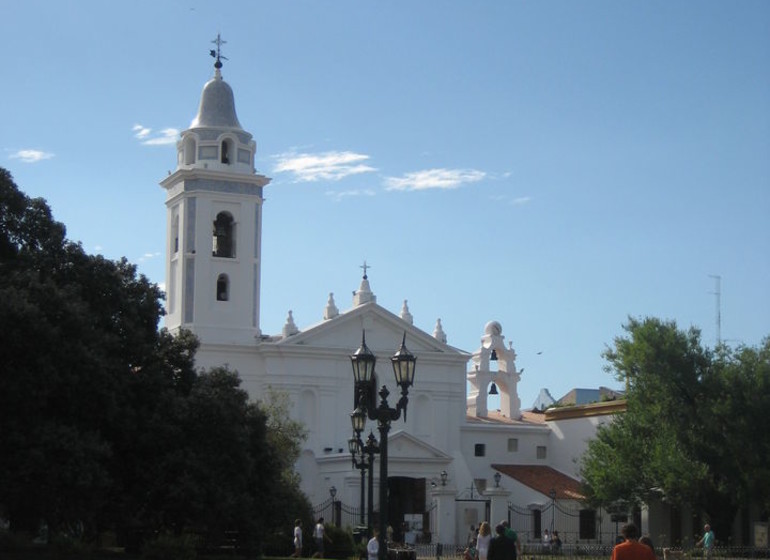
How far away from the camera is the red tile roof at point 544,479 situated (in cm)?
6200

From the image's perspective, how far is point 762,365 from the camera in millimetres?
51656

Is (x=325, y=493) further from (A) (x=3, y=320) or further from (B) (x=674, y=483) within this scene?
(A) (x=3, y=320)

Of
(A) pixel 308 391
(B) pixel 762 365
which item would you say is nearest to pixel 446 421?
(A) pixel 308 391

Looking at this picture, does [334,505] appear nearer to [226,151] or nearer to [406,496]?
[406,496]

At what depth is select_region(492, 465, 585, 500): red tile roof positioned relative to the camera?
62000 millimetres

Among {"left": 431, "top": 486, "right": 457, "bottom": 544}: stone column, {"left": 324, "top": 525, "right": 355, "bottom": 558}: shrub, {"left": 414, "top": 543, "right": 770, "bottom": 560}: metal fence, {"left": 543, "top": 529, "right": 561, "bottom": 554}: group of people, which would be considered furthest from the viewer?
{"left": 431, "top": 486, "right": 457, "bottom": 544}: stone column

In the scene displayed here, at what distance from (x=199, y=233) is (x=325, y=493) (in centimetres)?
1277

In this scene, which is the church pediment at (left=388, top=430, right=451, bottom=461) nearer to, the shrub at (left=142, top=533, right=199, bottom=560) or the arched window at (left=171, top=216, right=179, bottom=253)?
the arched window at (left=171, top=216, right=179, bottom=253)

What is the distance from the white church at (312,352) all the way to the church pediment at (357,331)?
0.05m

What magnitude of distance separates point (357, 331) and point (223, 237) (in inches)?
291

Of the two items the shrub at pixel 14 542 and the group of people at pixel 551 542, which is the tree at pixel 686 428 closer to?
the group of people at pixel 551 542

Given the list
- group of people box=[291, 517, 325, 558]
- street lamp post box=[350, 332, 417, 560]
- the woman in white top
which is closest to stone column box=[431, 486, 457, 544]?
group of people box=[291, 517, 325, 558]

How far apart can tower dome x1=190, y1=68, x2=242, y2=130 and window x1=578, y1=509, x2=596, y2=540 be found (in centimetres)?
2288

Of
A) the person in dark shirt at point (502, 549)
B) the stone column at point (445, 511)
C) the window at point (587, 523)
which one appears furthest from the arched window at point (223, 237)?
the person in dark shirt at point (502, 549)
